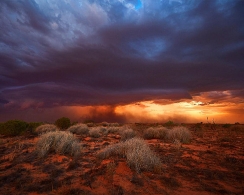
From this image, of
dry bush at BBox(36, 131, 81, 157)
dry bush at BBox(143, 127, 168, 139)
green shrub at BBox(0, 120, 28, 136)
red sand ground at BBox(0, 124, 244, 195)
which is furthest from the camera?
green shrub at BBox(0, 120, 28, 136)

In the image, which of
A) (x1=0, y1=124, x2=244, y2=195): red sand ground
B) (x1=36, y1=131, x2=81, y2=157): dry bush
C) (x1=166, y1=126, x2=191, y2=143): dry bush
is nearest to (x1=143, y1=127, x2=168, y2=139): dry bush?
(x1=166, y1=126, x2=191, y2=143): dry bush

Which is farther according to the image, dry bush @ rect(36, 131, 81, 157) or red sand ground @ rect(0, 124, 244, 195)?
dry bush @ rect(36, 131, 81, 157)

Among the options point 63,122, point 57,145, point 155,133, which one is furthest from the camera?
point 63,122

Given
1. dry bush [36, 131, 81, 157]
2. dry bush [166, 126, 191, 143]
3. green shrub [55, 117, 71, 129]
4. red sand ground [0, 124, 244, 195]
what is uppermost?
green shrub [55, 117, 71, 129]

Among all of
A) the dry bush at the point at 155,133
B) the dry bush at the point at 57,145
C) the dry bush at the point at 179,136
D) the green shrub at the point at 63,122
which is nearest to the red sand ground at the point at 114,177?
the dry bush at the point at 57,145

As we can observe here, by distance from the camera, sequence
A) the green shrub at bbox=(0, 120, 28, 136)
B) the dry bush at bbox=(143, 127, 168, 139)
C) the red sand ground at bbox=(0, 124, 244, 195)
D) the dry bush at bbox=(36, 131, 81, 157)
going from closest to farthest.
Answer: the red sand ground at bbox=(0, 124, 244, 195) → the dry bush at bbox=(36, 131, 81, 157) → the dry bush at bbox=(143, 127, 168, 139) → the green shrub at bbox=(0, 120, 28, 136)

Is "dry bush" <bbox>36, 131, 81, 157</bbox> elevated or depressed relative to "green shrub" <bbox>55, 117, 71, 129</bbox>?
depressed

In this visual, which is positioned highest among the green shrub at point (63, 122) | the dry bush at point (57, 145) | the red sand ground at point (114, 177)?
the green shrub at point (63, 122)

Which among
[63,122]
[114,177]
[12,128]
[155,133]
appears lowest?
[114,177]

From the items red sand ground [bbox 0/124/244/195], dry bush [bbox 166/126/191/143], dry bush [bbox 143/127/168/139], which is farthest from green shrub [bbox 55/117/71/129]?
red sand ground [bbox 0/124/244/195]

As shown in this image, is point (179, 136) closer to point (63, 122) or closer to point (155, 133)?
point (155, 133)

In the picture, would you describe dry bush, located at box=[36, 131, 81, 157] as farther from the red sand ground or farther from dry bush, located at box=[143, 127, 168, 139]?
dry bush, located at box=[143, 127, 168, 139]

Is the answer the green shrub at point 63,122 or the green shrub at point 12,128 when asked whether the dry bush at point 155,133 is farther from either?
the green shrub at point 63,122

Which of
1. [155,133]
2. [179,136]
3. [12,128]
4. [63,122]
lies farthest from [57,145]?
[63,122]
